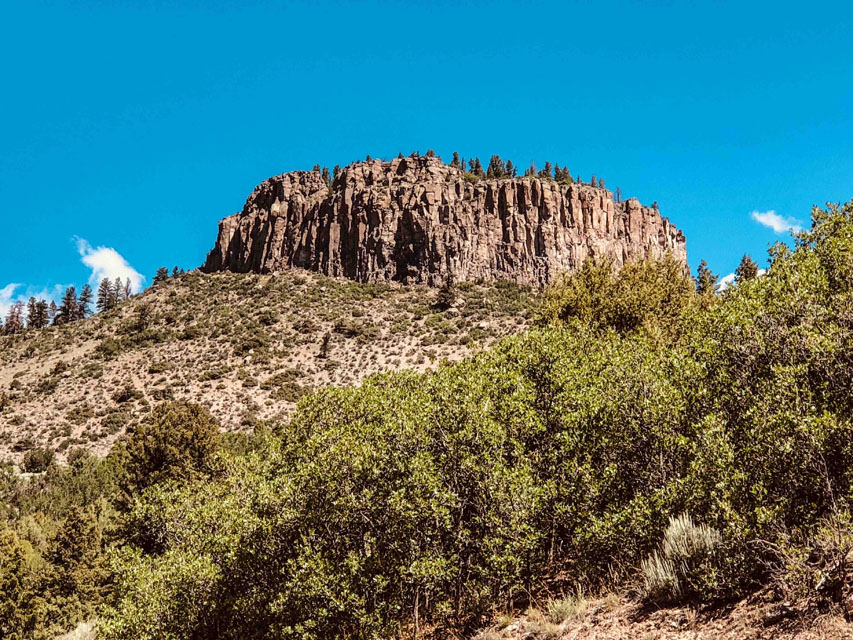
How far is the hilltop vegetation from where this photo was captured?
9219mm

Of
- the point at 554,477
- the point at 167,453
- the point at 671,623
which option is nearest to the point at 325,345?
the point at 167,453

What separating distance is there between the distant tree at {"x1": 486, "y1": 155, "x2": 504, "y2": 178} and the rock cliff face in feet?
31.7

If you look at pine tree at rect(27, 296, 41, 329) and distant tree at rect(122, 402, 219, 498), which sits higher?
pine tree at rect(27, 296, 41, 329)

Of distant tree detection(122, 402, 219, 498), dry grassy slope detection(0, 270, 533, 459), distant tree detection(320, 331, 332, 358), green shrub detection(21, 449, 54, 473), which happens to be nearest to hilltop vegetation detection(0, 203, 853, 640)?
distant tree detection(122, 402, 219, 498)

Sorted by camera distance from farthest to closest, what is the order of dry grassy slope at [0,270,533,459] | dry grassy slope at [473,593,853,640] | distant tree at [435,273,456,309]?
1. distant tree at [435,273,456,309]
2. dry grassy slope at [0,270,533,459]
3. dry grassy slope at [473,593,853,640]

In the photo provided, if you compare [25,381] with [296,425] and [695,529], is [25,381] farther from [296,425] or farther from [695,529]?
[695,529]

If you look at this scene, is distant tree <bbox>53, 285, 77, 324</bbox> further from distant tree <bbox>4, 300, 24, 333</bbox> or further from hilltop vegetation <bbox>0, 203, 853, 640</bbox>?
hilltop vegetation <bbox>0, 203, 853, 640</bbox>

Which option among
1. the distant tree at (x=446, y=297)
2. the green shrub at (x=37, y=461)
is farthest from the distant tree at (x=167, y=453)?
the distant tree at (x=446, y=297)

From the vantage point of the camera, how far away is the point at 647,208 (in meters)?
143

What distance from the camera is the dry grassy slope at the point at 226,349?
70.4 m

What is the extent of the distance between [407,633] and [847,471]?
9.61 m

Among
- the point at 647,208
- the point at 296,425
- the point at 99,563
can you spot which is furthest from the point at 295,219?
the point at 296,425

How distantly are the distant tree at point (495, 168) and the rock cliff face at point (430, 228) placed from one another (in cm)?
965

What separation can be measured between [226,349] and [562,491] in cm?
A: 7935
